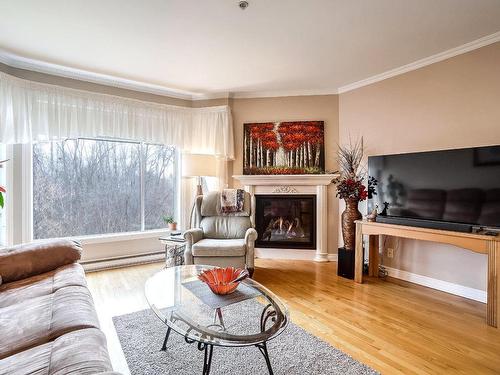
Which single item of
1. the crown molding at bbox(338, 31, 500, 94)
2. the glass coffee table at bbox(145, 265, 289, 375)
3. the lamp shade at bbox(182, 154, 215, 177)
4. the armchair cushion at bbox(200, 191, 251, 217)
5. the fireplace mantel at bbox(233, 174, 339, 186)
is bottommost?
the glass coffee table at bbox(145, 265, 289, 375)

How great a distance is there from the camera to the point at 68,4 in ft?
7.34

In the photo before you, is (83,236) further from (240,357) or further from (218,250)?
(240,357)

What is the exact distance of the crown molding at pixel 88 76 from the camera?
3259mm

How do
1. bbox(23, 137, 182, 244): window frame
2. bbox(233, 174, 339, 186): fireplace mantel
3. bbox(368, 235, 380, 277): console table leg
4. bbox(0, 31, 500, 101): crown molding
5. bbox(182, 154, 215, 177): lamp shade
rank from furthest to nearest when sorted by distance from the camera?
bbox(233, 174, 339, 186): fireplace mantel
bbox(182, 154, 215, 177): lamp shade
bbox(368, 235, 380, 277): console table leg
bbox(23, 137, 182, 244): window frame
bbox(0, 31, 500, 101): crown molding

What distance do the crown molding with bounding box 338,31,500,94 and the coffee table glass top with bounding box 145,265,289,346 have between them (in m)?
3.12

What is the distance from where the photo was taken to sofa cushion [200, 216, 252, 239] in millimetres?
3721

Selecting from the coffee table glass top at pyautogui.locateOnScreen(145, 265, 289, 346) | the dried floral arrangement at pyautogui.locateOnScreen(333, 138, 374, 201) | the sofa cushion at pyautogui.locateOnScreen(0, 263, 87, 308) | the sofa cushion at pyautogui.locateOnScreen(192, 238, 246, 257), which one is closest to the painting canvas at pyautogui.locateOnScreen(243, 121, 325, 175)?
the dried floral arrangement at pyautogui.locateOnScreen(333, 138, 374, 201)

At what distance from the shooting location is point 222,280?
183cm

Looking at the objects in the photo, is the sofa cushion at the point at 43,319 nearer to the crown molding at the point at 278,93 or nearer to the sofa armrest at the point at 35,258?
the sofa armrest at the point at 35,258

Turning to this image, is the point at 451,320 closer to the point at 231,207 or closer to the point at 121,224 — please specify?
the point at 231,207

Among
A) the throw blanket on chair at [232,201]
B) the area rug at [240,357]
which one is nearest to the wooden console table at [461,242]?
the area rug at [240,357]

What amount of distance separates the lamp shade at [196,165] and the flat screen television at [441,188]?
6.96 feet

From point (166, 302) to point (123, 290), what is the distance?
157 cm

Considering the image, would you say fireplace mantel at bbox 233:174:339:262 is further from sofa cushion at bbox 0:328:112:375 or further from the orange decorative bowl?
sofa cushion at bbox 0:328:112:375
